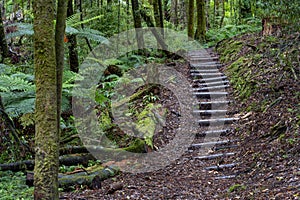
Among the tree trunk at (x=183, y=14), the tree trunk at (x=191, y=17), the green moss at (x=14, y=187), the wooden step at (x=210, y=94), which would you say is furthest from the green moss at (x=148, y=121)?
the tree trunk at (x=183, y=14)

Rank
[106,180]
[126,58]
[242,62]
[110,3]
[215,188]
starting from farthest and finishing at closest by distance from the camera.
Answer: [110,3], [126,58], [242,62], [106,180], [215,188]

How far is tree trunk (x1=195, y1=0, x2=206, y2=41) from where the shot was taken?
15992mm

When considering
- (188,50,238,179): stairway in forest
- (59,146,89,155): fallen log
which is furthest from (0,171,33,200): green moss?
(188,50,238,179): stairway in forest

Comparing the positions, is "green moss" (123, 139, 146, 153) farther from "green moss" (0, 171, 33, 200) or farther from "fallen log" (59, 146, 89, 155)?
"green moss" (0, 171, 33, 200)

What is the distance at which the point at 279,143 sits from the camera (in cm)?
556

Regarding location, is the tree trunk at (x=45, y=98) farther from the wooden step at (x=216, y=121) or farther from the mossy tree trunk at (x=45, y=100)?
the wooden step at (x=216, y=121)

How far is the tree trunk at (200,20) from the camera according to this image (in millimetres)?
15992

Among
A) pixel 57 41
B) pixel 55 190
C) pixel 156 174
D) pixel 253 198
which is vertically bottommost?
pixel 156 174

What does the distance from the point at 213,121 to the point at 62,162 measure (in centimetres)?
376

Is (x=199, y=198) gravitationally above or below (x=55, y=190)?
below

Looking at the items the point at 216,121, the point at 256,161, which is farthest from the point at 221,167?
the point at 216,121

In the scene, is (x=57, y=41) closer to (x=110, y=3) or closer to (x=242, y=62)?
(x=242, y=62)

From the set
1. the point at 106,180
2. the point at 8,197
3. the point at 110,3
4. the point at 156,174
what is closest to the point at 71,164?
the point at 106,180

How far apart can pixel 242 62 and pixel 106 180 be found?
21.7 ft
